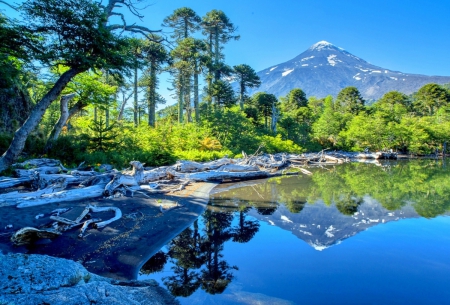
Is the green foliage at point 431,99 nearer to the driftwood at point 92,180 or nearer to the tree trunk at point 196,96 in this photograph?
the tree trunk at point 196,96

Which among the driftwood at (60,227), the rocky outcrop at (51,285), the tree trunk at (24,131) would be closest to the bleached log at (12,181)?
the tree trunk at (24,131)

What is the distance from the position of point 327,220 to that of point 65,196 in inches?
300

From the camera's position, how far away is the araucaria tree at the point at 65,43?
9.08 m

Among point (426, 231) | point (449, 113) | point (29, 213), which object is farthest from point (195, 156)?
point (449, 113)

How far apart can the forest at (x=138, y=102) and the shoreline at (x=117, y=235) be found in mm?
4693

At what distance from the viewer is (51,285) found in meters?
2.35

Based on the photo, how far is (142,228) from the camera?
5.83 m

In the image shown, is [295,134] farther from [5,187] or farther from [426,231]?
[5,187]

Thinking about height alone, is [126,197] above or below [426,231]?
above

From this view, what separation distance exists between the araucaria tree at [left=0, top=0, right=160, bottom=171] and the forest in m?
0.04

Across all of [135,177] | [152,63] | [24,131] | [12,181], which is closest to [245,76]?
[152,63]

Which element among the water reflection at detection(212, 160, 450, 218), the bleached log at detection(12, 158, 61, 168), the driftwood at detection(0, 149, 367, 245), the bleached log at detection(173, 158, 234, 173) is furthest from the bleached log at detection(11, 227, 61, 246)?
the bleached log at detection(173, 158, 234, 173)

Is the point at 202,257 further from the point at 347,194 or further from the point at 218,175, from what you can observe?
the point at 347,194

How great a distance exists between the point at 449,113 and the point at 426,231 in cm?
5107
